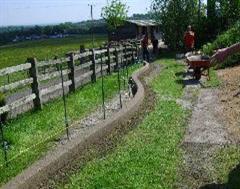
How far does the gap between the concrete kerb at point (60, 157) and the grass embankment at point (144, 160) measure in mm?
348

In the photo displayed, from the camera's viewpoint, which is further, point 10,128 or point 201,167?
point 10,128

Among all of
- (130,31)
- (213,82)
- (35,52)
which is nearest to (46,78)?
(213,82)

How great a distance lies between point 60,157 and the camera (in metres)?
8.28

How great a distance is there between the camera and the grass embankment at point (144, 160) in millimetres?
7391

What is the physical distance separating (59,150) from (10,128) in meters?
2.95

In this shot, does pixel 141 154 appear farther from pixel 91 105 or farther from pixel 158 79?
pixel 158 79

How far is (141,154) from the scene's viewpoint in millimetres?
8781

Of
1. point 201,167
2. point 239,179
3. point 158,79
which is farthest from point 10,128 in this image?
point 158,79

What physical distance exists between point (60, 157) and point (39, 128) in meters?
3.25

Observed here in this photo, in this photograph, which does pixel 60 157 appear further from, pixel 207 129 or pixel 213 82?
pixel 213 82

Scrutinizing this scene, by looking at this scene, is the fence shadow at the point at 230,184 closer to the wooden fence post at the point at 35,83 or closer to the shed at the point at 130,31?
the wooden fence post at the point at 35,83

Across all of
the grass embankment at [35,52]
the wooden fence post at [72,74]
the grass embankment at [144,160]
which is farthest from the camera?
the grass embankment at [35,52]

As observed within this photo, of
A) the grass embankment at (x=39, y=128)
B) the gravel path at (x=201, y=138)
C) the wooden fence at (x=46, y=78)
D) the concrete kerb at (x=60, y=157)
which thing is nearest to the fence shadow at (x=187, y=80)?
the gravel path at (x=201, y=138)

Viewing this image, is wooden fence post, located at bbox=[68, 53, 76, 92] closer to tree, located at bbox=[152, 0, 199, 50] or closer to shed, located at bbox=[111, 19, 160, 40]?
tree, located at bbox=[152, 0, 199, 50]
